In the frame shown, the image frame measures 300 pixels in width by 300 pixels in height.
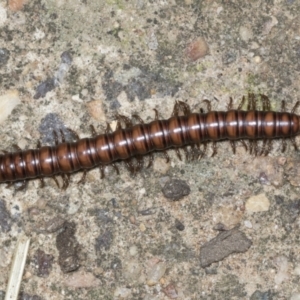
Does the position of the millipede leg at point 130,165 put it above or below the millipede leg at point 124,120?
below

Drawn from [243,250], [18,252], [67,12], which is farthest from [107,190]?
[67,12]

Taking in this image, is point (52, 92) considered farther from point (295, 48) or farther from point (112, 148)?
point (295, 48)

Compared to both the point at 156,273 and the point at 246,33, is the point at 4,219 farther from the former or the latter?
the point at 246,33

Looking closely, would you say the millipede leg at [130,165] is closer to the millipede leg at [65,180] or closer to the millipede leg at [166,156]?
the millipede leg at [166,156]

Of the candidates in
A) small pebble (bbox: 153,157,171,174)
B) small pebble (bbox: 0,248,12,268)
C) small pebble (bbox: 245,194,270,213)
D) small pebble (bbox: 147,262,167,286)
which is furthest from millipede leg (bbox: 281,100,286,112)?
small pebble (bbox: 0,248,12,268)

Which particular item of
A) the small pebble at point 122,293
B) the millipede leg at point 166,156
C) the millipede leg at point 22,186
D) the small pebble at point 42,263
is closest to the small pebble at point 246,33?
the millipede leg at point 166,156
